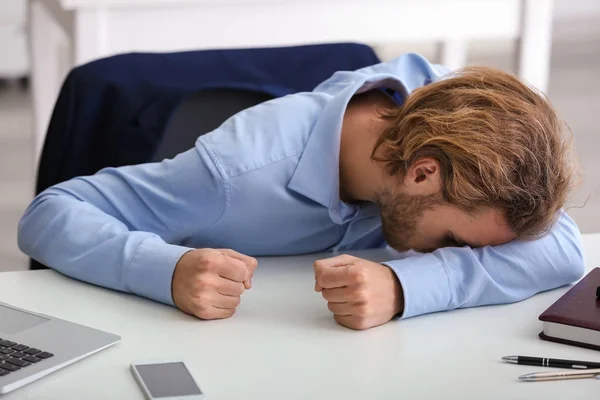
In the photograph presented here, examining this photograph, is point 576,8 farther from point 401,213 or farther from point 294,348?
point 294,348

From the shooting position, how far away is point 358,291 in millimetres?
1090

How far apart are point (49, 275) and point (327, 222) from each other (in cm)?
39

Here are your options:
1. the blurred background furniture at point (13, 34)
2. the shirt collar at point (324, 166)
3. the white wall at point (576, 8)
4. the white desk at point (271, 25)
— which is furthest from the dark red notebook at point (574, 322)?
the white wall at point (576, 8)

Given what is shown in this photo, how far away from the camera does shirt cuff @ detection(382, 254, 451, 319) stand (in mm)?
1121

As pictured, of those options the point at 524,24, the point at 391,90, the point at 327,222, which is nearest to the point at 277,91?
the point at 391,90

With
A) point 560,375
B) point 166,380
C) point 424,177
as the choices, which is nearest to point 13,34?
point 424,177

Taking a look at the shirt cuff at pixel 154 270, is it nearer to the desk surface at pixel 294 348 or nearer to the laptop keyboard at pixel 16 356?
the desk surface at pixel 294 348

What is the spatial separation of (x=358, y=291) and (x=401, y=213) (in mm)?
206

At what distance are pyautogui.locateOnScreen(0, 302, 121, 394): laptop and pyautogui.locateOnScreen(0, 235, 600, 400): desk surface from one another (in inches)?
0.4

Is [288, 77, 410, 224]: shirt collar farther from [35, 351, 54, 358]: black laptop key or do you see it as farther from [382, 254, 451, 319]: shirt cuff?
[35, 351, 54, 358]: black laptop key

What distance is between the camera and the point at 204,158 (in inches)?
50.8

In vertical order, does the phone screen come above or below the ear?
below

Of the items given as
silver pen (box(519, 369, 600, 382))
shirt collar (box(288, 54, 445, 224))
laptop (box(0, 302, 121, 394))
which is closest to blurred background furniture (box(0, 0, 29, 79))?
shirt collar (box(288, 54, 445, 224))

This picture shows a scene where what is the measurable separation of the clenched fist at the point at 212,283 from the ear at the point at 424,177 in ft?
0.82
